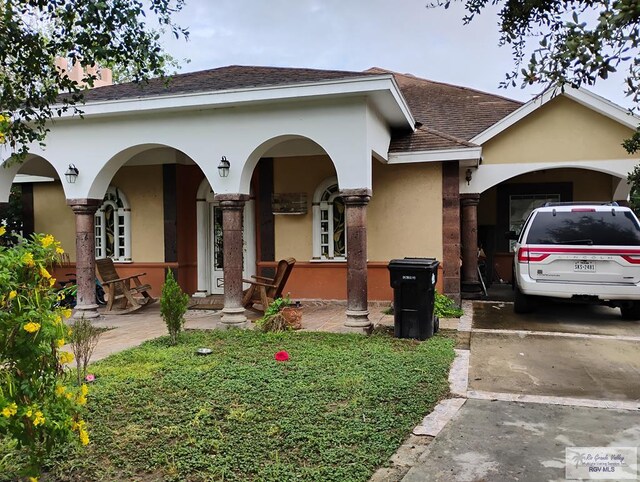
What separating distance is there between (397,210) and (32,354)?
8461 mm

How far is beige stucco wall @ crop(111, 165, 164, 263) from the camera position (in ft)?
39.9

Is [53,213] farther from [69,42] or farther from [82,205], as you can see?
[69,42]

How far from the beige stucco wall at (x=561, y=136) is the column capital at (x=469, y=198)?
953 millimetres

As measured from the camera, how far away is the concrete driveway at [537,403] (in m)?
3.37

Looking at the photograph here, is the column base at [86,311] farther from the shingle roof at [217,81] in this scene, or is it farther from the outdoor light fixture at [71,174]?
the shingle roof at [217,81]

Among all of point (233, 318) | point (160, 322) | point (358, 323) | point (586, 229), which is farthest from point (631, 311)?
point (160, 322)

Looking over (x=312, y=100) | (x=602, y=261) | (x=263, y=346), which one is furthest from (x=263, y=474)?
(x=602, y=261)

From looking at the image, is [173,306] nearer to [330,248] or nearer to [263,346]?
[263,346]

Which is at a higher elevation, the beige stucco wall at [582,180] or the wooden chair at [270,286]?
the beige stucco wall at [582,180]

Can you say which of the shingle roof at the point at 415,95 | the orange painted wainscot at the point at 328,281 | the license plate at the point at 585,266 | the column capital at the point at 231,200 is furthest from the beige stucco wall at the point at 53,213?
the license plate at the point at 585,266

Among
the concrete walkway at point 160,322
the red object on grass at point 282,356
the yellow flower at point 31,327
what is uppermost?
the yellow flower at point 31,327

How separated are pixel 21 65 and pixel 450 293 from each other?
814cm

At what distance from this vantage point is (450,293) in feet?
32.8

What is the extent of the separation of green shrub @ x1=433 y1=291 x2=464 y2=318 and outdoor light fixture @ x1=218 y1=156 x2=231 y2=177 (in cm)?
445
